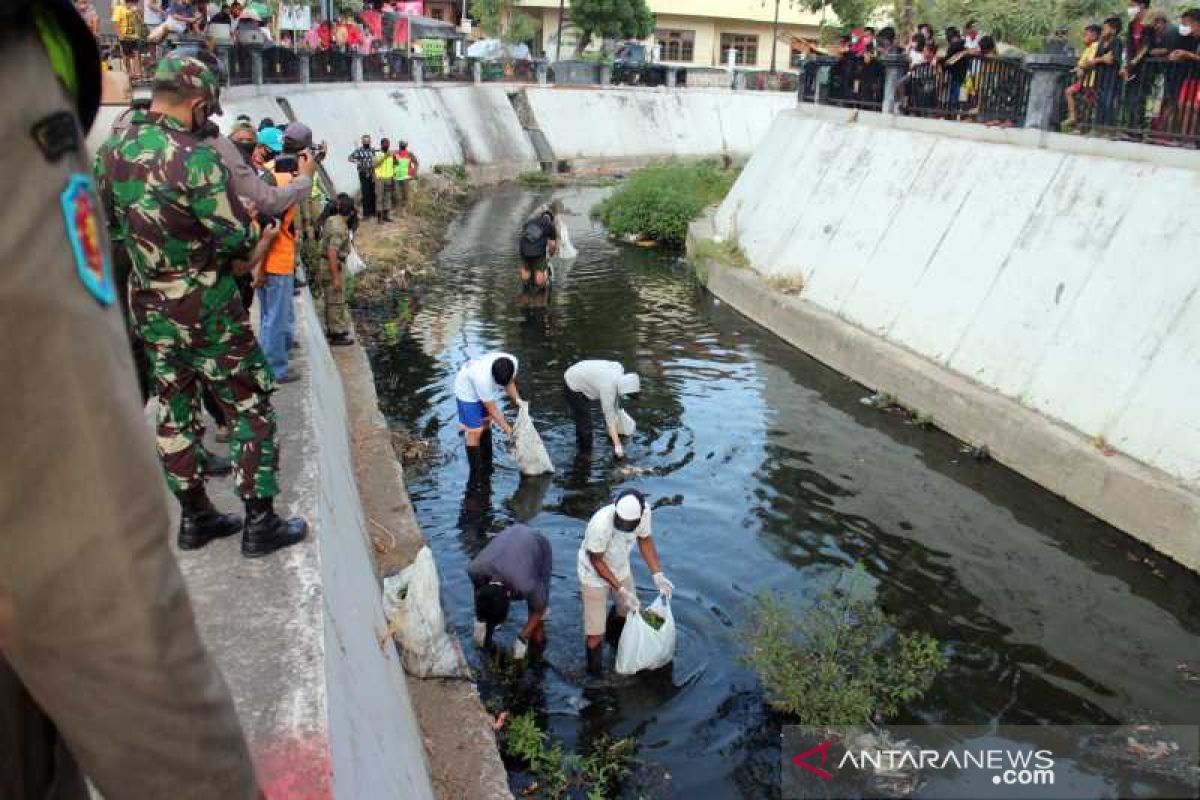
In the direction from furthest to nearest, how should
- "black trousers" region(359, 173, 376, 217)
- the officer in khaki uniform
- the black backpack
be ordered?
1. "black trousers" region(359, 173, 376, 217)
2. the black backpack
3. the officer in khaki uniform

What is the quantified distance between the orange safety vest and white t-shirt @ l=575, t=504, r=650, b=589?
3.12m

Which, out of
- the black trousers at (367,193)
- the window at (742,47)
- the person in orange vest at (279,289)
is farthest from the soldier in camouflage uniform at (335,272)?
the window at (742,47)

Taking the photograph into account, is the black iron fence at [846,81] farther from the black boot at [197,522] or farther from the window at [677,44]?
the window at [677,44]

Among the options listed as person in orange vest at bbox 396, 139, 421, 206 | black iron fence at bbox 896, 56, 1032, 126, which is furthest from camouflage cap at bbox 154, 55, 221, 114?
person in orange vest at bbox 396, 139, 421, 206

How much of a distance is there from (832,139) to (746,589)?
11.1 m

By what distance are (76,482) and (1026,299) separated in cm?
1049

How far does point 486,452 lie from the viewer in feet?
31.1

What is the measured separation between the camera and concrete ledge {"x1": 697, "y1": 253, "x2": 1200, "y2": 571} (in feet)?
25.5

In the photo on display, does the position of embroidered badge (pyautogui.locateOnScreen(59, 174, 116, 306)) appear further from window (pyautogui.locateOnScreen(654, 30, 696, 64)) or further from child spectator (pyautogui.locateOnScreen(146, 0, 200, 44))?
window (pyautogui.locateOnScreen(654, 30, 696, 64))

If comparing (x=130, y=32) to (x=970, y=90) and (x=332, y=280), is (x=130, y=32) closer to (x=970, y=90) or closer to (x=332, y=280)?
(x=332, y=280)

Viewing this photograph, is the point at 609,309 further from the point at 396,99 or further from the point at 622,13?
the point at 622,13

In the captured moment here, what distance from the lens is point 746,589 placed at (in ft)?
24.3

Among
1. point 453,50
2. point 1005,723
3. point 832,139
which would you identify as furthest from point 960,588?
point 453,50

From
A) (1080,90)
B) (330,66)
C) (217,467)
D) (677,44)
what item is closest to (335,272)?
(217,467)
